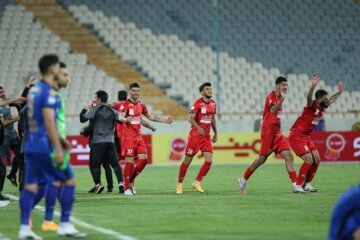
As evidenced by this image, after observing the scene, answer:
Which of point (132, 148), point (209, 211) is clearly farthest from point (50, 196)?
point (132, 148)

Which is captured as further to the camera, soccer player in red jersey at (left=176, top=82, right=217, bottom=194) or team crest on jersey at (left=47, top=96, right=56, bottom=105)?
soccer player in red jersey at (left=176, top=82, right=217, bottom=194)

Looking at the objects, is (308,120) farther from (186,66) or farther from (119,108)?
(186,66)

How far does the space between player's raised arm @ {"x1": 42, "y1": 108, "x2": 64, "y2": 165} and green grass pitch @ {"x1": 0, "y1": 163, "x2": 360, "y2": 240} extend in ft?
3.75

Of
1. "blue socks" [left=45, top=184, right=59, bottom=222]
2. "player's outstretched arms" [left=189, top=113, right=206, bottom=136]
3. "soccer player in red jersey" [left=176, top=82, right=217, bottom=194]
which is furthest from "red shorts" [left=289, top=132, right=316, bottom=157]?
"blue socks" [left=45, top=184, right=59, bottom=222]

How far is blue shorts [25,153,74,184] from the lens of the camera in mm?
10398

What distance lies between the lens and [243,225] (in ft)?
38.9

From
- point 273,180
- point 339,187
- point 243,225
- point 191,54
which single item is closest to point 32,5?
point 191,54

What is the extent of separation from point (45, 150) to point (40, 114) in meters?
0.43

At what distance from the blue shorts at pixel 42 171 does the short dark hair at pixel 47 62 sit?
101 cm

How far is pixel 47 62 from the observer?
412 inches

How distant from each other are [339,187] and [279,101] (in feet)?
10.8

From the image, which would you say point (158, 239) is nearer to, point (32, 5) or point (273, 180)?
point (273, 180)

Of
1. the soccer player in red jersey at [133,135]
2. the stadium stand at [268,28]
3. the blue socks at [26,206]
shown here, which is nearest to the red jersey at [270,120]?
the soccer player in red jersey at [133,135]

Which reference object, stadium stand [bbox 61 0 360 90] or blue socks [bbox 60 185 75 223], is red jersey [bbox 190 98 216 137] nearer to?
blue socks [bbox 60 185 75 223]
